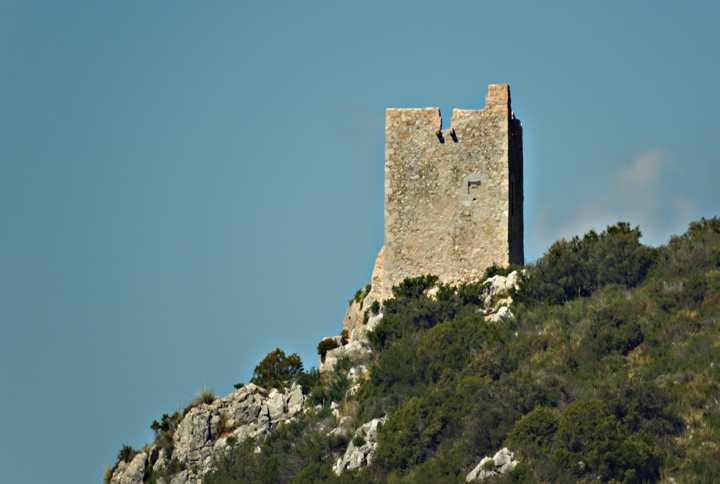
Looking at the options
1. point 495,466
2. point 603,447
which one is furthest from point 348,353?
point 603,447

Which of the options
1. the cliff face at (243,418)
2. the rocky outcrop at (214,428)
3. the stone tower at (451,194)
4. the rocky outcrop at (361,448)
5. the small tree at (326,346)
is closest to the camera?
the rocky outcrop at (361,448)

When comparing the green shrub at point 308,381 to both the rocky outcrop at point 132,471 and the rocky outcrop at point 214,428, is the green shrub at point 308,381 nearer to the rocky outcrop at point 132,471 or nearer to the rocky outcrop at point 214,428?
the rocky outcrop at point 214,428

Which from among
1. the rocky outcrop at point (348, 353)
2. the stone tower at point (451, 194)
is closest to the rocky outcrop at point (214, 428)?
the rocky outcrop at point (348, 353)

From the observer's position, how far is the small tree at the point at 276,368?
39.5 m

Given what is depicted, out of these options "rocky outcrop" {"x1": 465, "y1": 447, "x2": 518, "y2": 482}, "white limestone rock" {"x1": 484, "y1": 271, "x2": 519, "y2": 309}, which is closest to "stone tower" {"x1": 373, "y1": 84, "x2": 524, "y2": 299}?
"white limestone rock" {"x1": 484, "y1": 271, "x2": 519, "y2": 309}

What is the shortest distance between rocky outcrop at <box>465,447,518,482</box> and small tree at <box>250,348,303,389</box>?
10219 millimetres

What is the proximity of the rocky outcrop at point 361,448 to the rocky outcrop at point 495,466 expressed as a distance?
134 inches

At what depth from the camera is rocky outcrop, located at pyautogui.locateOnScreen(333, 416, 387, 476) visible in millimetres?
32625

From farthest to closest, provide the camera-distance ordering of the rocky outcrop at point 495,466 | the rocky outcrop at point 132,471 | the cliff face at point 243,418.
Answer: the rocky outcrop at point 132,471
the cliff face at point 243,418
the rocky outcrop at point 495,466

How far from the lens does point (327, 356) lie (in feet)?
126

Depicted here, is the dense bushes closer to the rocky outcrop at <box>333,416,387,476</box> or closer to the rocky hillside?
the rocky hillside

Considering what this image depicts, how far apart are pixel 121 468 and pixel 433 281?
34.2 ft

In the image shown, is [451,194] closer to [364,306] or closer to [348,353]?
[364,306]

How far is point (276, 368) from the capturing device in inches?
1570
